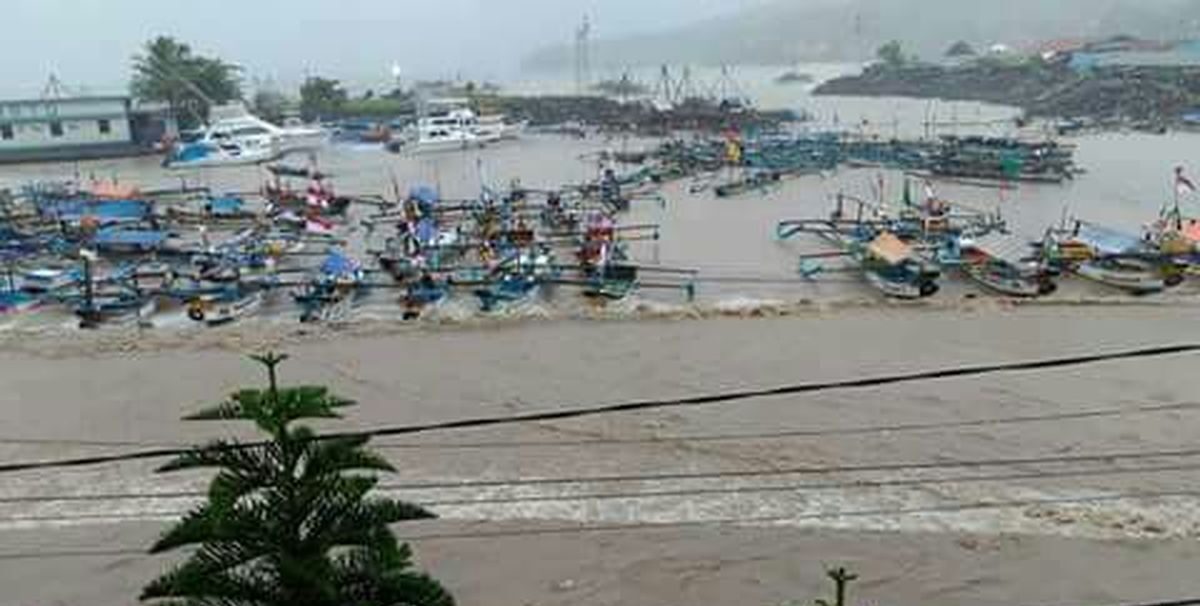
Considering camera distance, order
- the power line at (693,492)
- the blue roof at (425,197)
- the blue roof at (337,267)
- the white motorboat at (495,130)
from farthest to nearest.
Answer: the white motorboat at (495,130), the blue roof at (425,197), the blue roof at (337,267), the power line at (693,492)

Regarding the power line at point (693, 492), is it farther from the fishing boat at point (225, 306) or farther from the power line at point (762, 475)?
the fishing boat at point (225, 306)

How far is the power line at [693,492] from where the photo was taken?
51.9 ft

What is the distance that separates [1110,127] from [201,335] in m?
61.9

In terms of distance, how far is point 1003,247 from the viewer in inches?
1214

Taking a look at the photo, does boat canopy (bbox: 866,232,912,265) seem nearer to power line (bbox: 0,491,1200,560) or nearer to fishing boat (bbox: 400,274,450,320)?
fishing boat (bbox: 400,274,450,320)

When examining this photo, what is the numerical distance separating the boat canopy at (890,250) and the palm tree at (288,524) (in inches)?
933

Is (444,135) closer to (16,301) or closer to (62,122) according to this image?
(62,122)

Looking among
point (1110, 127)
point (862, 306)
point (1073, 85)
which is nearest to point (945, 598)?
point (862, 306)

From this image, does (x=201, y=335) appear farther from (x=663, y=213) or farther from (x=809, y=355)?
(x=663, y=213)

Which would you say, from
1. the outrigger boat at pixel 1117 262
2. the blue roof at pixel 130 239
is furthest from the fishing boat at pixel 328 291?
the outrigger boat at pixel 1117 262

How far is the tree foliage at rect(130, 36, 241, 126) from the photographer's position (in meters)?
70.6

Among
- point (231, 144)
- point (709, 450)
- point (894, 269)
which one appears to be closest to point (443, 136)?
point (231, 144)

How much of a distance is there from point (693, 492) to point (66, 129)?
58125 millimetres

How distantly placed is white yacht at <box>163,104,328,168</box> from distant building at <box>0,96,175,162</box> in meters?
3.99
